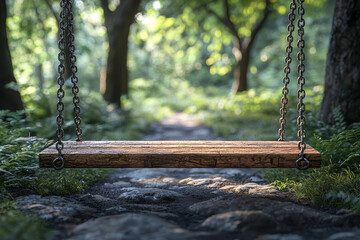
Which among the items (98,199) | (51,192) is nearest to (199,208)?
(98,199)

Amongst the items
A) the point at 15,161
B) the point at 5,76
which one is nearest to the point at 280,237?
the point at 15,161

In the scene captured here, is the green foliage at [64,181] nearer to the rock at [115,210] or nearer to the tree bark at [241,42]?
the rock at [115,210]

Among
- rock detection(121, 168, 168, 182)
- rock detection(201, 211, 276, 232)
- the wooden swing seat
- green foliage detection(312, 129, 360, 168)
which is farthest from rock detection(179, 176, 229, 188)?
rock detection(201, 211, 276, 232)

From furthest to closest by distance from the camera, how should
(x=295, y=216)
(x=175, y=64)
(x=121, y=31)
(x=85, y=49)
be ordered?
1. (x=175, y=64)
2. (x=85, y=49)
3. (x=121, y=31)
4. (x=295, y=216)

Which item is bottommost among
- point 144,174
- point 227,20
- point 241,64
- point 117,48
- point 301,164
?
point 144,174

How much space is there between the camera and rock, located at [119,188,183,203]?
139 inches

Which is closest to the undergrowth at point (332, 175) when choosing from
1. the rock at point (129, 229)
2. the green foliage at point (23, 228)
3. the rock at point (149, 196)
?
the rock at point (149, 196)

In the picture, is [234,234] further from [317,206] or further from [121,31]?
[121,31]

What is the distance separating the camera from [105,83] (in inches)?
396

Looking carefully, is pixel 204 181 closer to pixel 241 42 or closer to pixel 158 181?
pixel 158 181

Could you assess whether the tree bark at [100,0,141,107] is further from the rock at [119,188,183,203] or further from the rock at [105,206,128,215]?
the rock at [105,206,128,215]

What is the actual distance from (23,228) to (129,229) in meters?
0.70

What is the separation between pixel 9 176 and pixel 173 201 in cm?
174

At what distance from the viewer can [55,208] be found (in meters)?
3.01
